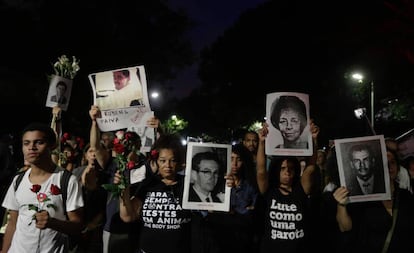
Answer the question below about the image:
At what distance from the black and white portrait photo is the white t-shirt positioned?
6.59 feet

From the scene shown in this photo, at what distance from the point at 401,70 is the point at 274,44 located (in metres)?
12.5

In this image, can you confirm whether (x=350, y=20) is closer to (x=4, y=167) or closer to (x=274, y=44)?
(x=274, y=44)

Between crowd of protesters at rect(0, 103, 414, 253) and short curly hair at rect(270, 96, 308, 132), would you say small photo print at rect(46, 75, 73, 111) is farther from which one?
short curly hair at rect(270, 96, 308, 132)

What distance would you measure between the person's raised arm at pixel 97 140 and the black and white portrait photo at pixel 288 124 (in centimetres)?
197

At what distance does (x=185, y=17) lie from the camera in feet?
85.6

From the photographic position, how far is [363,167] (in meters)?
4.56

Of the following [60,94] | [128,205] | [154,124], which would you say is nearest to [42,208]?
[128,205]

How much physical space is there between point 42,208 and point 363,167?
289 centimetres

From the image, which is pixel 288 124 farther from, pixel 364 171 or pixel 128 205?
pixel 128 205

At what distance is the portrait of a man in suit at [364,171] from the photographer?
4512 millimetres

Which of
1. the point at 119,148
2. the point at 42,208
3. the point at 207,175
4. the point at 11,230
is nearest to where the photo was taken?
the point at 42,208

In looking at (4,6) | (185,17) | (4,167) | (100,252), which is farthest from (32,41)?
(100,252)

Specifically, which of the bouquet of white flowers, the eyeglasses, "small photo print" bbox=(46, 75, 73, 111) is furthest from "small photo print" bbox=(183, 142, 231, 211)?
the bouquet of white flowers

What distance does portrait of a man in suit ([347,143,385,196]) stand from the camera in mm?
4512
